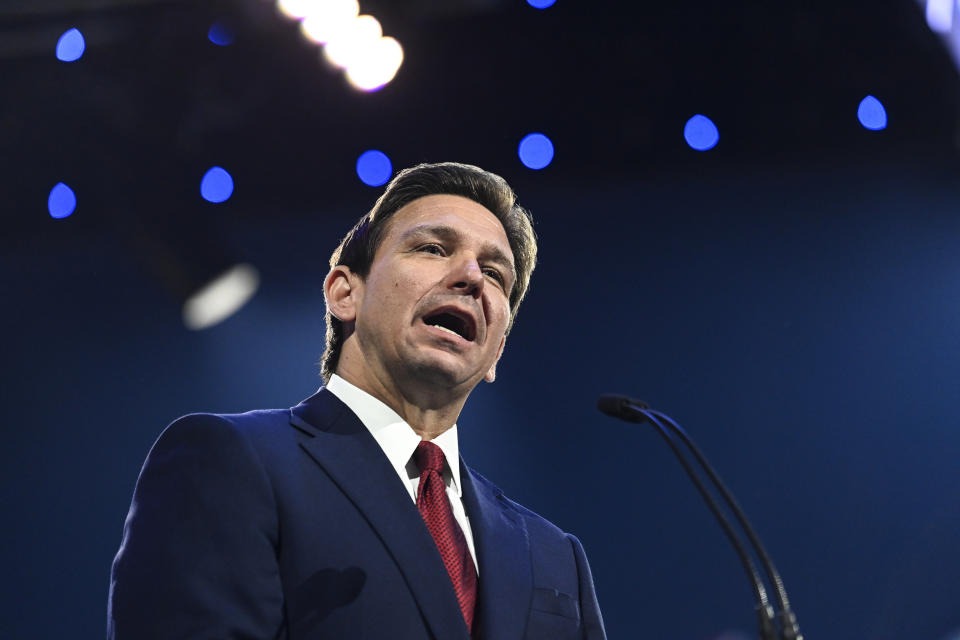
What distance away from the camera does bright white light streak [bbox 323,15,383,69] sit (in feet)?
11.1

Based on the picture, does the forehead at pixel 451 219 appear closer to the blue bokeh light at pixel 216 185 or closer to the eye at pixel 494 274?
the eye at pixel 494 274

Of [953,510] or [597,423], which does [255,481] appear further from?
[953,510]

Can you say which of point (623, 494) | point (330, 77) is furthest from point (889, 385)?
point (330, 77)

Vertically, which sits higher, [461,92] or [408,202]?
[461,92]

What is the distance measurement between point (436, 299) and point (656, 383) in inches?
68.0

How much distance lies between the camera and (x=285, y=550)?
57.1 inches

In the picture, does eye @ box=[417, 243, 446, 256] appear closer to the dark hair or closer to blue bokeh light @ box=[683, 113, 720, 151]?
the dark hair

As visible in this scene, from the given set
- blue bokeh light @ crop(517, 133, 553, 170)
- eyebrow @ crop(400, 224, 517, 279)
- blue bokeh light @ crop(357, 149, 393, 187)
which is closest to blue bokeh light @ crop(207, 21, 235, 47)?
blue bokeh light @ crop(357, 149, 393, 187)

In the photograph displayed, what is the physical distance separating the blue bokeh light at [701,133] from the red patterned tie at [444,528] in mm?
2161

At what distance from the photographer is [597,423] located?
3363mm

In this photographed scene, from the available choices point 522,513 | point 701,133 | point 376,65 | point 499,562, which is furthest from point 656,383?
point 499,562

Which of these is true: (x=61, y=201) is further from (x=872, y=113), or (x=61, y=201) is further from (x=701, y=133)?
(x=872, y=113)

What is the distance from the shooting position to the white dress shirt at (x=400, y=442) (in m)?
1.71

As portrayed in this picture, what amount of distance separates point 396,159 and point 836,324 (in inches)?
68.5
